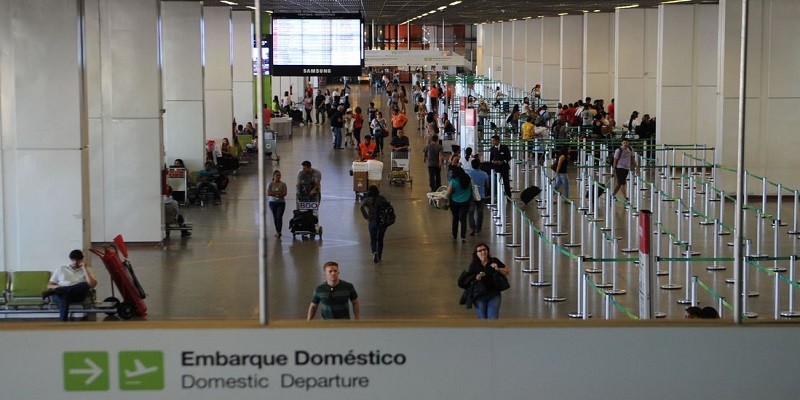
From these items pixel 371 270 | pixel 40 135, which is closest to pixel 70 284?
pixel 40 135

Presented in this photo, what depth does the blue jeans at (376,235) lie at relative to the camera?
1980 centimetres

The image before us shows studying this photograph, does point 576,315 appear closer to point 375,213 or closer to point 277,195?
point 375,213

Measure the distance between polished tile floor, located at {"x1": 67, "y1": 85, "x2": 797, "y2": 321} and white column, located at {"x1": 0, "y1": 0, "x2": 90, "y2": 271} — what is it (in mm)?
1243

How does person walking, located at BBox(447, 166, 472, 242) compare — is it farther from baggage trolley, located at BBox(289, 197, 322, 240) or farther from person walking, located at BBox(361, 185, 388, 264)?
baggage trolley, located at BBox(289, 197, 322, 240)

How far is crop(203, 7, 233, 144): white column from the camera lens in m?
36.2

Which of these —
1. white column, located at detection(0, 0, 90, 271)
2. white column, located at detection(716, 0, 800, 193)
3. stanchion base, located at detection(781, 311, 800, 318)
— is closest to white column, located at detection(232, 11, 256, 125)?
white column, located at detection(716, 0, 800, 193)

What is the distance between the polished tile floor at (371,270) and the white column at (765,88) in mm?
1507

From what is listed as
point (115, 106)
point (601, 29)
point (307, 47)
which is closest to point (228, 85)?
point (307, 47)

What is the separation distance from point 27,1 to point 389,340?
416 inches

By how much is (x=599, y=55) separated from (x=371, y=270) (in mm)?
30968

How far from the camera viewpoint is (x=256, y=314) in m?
16.4

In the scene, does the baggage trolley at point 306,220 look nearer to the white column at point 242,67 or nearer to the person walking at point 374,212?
the person walking at point 374,212

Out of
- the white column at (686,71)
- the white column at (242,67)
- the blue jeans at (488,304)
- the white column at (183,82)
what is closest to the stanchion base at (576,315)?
the blue jeans at (488,304)

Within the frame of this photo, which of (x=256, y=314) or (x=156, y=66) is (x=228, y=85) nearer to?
(x=156, y=66)
